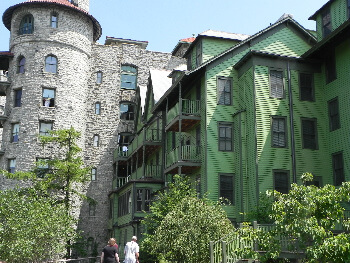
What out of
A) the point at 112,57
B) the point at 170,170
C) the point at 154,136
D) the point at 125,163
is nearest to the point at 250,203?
the point at 170,170

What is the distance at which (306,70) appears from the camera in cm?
3189

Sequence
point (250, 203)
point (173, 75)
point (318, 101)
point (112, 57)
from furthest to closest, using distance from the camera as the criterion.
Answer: point (112, 57)
point (173, 75)
point (318, 101)
point (250, 203)

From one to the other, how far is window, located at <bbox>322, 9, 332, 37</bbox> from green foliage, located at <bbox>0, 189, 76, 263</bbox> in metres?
20.5

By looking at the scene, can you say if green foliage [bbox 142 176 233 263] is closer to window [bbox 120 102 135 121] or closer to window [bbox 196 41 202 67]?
window [bbox 196 41 202 67]

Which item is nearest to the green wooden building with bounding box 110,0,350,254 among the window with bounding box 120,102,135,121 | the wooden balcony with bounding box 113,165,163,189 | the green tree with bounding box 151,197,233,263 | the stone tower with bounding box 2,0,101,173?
the wooden balcony with bounding box 113,165,163,189

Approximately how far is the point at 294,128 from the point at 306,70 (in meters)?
4.08

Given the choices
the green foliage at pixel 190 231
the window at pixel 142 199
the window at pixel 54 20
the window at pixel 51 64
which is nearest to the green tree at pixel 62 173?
the window at pixel 142 199

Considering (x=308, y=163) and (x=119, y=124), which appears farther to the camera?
(x=119, y=124)

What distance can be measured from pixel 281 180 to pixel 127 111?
2683 cm

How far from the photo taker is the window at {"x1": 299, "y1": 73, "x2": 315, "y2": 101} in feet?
103

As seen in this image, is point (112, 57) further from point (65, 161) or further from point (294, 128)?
point (294, 128)

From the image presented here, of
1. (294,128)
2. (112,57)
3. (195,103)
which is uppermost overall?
(112,57)

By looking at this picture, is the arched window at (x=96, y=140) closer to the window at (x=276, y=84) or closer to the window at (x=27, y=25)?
the window at (x=27, y=25)

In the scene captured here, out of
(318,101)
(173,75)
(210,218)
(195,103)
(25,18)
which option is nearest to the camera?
(210,218)
